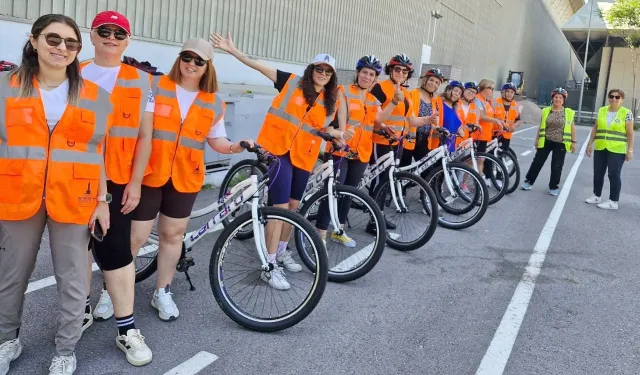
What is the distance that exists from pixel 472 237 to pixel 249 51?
7.17 m

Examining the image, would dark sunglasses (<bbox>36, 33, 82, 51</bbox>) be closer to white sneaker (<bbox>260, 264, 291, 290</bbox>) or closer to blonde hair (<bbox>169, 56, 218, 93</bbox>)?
blonde hair (<bbox>169, 56, 218, 93</bbox>)

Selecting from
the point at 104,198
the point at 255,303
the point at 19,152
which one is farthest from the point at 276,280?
the point at 19,152

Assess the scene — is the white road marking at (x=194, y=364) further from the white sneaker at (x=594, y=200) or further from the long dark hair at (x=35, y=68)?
the white sneaker at (x=594, y=200)

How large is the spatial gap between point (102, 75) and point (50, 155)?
697 millimetres

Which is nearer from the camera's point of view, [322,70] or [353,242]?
[322,70]

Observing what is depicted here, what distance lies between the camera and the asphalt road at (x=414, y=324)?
3.47m

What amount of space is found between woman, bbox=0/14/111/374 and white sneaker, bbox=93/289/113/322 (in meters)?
0.78

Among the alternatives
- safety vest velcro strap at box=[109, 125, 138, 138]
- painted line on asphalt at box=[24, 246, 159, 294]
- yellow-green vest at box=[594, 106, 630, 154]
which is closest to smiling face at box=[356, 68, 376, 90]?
painted line on asphalt at box=[24, 246, 159, 294]

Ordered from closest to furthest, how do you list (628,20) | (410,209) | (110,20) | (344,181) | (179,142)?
1. (110,20)
2. (179,142)
3. (344,181)
4. (410,209)
5. (628,20)

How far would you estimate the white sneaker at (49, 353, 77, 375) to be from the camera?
296 centimetres

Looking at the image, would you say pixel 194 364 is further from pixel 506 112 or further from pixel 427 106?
pixel 506 112

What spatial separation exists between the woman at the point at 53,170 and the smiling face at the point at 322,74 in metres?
1.98

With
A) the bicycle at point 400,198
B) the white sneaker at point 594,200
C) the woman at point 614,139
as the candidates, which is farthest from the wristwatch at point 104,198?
the white sneaker at point 594,200

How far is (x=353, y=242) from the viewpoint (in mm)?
5695
